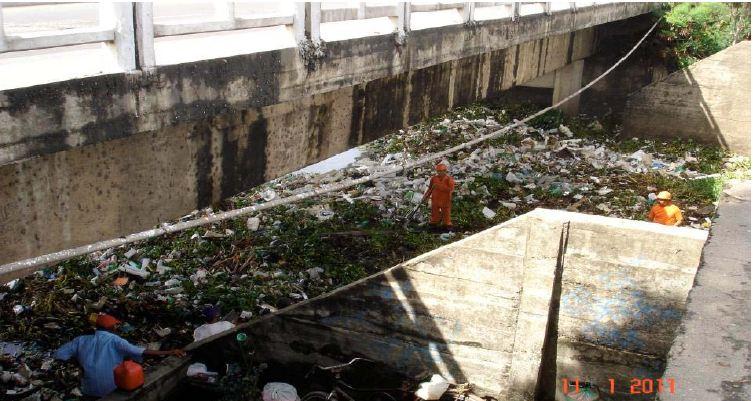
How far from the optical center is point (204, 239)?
9031mm

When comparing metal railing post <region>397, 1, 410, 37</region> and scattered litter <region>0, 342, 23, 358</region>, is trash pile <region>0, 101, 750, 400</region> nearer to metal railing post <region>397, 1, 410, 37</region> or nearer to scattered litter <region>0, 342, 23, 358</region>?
scattered litter <region>0, 342, 23, 358</region>

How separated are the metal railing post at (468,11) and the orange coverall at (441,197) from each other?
112 inches

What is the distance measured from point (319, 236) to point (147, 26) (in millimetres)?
6047

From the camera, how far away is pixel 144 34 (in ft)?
10.6

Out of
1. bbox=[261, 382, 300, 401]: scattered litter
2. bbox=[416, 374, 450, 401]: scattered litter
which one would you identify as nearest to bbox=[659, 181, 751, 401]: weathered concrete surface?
bbox=[416, 374, 450, 401]: scattered litter

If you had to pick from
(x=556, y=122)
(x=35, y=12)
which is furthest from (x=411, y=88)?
(x=556, y=122)

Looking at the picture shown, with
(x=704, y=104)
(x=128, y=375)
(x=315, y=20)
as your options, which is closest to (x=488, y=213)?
(x=128, y=375)

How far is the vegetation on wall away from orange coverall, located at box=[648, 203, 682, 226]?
902 centimetres

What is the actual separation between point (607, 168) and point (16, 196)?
36.7 feet

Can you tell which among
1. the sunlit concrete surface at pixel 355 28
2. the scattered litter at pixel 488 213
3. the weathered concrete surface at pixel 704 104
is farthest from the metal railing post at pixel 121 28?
the weathered concrete surface at pixel 704 104

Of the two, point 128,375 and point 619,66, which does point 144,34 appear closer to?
point 128,375

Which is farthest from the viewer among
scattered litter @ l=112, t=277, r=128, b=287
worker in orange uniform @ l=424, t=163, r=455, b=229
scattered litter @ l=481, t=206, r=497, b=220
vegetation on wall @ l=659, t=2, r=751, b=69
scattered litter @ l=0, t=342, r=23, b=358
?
vegetation on wall @ l=659, t=2, r=751, b=69

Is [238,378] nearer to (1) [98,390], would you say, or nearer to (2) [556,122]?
(1) [98,390]

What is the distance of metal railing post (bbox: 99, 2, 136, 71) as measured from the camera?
3.11 meters
